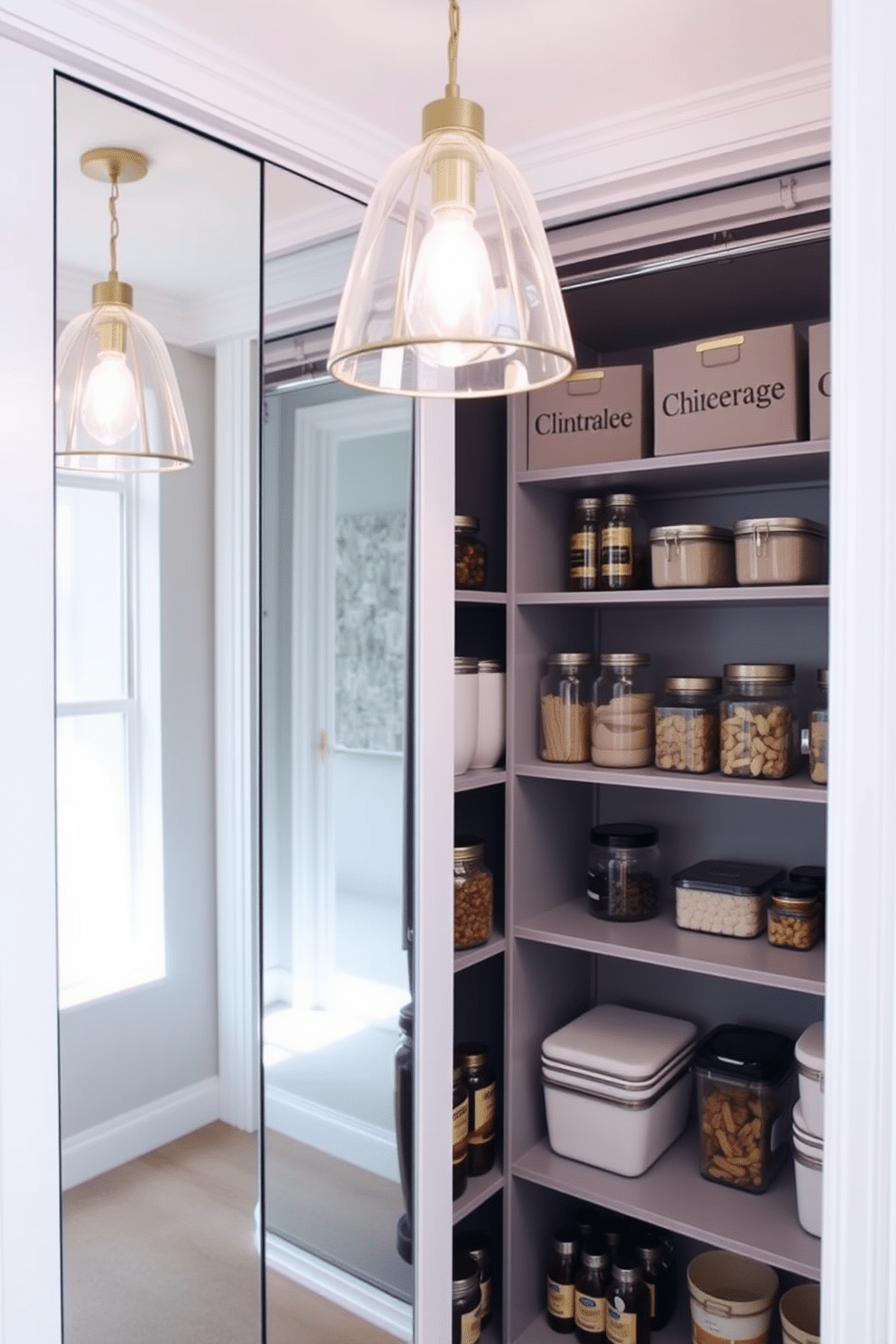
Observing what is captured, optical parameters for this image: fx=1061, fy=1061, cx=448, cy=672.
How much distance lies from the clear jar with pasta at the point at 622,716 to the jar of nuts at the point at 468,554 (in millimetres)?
289

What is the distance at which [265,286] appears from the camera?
156cm

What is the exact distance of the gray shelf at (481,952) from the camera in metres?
1.92

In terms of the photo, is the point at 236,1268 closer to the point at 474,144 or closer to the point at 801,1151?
the point at 801,1151

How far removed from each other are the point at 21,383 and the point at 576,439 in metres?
1.06

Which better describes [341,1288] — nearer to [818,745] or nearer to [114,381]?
[818,745]

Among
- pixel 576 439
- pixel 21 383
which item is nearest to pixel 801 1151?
pixel 576 439

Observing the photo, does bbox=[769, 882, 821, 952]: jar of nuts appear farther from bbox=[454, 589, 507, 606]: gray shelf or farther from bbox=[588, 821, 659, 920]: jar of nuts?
bbox=[454, 589, 507, 606]: gray shelf

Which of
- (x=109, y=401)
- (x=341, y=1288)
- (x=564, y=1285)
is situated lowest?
(x=564, y=1285)

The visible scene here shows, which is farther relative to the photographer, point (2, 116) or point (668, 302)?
point (668, 302)

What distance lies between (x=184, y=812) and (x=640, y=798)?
1.13 m

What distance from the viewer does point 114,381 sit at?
1329mm

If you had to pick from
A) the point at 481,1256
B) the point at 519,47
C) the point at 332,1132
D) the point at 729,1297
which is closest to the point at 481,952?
the point at 332,1132

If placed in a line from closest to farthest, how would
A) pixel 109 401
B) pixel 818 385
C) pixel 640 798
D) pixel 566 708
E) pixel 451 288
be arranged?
pixel 451 288
pixel 109 401
pixel 818 385
pixel 566 708
pixel 640 798

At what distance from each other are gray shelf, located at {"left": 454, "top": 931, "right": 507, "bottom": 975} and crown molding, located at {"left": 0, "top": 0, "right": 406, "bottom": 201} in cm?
131
